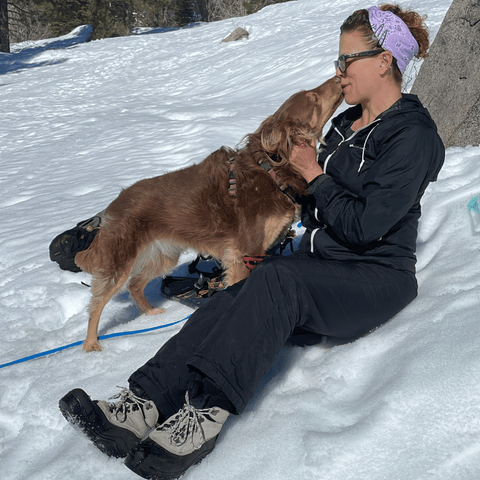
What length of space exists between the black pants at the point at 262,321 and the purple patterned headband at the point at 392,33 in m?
0.93

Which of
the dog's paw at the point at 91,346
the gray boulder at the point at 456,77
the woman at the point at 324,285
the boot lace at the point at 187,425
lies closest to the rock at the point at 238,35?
the gray boulder at the point at 456,77

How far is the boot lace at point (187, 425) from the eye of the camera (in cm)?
145

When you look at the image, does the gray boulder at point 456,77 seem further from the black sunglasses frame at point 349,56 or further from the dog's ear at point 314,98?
the black sunglasses frame at point 349,56

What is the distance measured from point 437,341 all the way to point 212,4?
29241mm

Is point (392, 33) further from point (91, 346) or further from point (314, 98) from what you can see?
point (91, 346)

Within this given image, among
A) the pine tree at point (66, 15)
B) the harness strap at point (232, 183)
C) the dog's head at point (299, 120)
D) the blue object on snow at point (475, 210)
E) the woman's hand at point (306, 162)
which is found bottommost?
the blue object on snow at point (475, 210)

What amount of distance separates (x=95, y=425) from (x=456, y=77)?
3.33 metres

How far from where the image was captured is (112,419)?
Answer: 62.2 inches

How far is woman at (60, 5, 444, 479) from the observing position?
151 centimetres

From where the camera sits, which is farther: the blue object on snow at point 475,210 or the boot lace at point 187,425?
the blue object on snow at point 475,210

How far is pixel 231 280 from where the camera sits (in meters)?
2.66

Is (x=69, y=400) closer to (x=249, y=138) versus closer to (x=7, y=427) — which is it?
(x=7, y=427)

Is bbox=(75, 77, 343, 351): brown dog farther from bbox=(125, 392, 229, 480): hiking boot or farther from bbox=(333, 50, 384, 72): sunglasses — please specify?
bbox=(125, 392, 229, 480): hiking boot

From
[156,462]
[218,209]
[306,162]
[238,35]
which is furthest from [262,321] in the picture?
[238,35]
